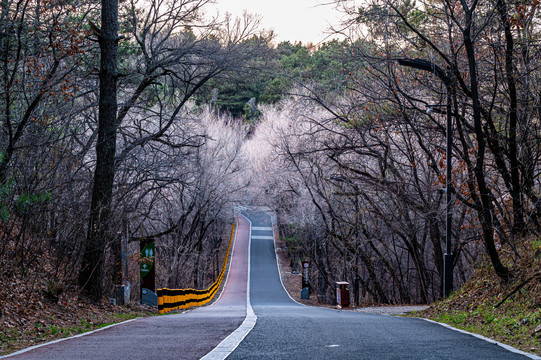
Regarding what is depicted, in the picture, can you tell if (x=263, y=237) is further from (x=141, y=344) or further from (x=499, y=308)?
(x=141, y=344)

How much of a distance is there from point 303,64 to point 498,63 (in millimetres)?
48390

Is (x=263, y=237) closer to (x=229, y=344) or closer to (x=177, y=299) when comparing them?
(x=177, y=299)

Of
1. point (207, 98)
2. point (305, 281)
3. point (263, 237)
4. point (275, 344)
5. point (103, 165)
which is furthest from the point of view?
point (263, 237)

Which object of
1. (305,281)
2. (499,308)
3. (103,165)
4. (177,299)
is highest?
(103,165)

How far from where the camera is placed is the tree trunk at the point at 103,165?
1482 centimetres

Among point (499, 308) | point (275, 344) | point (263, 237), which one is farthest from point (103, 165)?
point (263, 237)

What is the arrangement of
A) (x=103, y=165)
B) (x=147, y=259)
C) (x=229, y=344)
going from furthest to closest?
(x=147, y=259) → (x=103, y=165) → (x=229, y=344)

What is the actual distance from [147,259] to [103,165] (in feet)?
18.0

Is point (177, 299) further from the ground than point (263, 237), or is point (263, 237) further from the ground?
point (263, 237)

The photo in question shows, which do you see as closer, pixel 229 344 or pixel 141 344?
pixel 229 344

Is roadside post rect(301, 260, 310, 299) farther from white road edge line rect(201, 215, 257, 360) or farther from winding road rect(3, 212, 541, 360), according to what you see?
white road edge line rect(201, 215, 257, 360)

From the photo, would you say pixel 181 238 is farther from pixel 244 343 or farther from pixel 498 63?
pixel 244 343

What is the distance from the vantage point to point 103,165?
51.1 feet

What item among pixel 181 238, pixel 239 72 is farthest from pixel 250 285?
pixel 239 72
